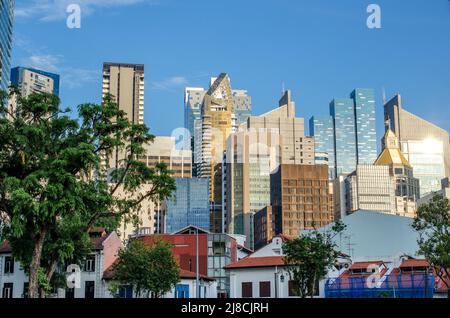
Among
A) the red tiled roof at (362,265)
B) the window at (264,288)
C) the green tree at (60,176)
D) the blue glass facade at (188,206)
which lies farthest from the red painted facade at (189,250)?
the blue glass facade at (188,206)

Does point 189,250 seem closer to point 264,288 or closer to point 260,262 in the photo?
point 260,262

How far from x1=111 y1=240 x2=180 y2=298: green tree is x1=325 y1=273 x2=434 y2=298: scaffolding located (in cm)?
1446

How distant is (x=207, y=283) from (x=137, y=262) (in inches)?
623

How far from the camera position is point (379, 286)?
5988 cm

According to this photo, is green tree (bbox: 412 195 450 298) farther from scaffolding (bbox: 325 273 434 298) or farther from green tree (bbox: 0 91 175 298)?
green tree (bbox: 0 91 175 298)

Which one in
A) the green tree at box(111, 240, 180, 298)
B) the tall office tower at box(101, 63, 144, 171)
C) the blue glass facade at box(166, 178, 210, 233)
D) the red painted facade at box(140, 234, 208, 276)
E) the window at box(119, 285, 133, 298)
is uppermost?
the tall office tower at box(101, 63, 144, 171)

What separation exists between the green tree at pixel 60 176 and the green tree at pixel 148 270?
17231mm

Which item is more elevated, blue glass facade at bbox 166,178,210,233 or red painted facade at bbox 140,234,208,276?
blue glass facade at bbox 166,178,210,233

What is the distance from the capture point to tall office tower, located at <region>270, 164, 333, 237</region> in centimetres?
18062

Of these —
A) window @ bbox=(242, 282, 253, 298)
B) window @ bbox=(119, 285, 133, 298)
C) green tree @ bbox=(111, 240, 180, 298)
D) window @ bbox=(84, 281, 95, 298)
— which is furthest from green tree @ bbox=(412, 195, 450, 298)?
window @ bbox=(84, 281, 95, 298)

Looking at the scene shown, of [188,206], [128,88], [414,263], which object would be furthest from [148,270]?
[188,206]

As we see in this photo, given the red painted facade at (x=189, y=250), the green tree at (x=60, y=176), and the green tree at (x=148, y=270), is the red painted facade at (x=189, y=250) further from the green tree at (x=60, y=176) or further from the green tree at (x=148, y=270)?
the green tree at (x=60, y=176)

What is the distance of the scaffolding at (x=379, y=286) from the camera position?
57.2 meters

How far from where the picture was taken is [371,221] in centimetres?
7850
